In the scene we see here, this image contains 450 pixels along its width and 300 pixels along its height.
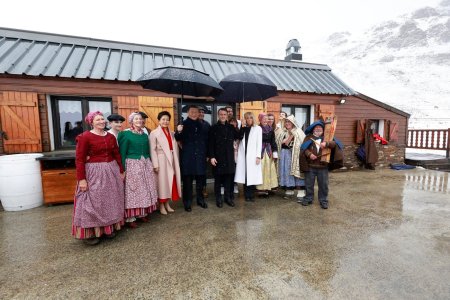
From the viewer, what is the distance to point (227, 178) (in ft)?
12.8

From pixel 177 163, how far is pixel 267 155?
1.71m

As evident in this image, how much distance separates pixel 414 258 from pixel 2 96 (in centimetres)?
740

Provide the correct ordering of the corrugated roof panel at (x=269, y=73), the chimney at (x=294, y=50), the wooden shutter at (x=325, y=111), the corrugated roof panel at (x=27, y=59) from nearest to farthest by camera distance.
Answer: the corrugated roof panel at (x=27, y=59) → the corrugated roof panel at (x=269, y=73) → the wooden shutter at (x=325, y=111) → the chimney at (x=294, y=50)

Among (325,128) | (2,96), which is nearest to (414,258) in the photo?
(325,128)

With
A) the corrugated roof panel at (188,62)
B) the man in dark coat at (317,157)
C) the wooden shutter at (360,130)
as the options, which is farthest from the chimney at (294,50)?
the man in dark coat at (317,157)

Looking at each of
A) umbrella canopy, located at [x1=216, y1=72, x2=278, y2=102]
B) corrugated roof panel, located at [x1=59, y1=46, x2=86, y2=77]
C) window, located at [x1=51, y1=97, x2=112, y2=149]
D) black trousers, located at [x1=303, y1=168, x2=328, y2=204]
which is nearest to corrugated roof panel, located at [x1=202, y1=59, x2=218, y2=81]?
umbrella canopy, located at [x1=216, y1=72, x2=278, y2=102]

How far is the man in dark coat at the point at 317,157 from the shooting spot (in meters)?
3.72

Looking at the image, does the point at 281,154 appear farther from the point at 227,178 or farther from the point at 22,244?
the point at 22,244

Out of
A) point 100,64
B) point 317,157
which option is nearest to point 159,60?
point 100,64

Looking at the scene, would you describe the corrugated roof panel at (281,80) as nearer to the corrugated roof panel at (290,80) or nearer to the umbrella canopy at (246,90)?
the corrugated roof panel at (290,80)

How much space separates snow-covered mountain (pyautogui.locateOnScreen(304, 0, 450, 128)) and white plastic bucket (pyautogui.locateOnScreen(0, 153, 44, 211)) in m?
29.1

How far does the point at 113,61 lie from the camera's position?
18.9 feet

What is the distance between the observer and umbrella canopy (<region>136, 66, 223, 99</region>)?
115 inches

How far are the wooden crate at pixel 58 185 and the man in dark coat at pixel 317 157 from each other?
4329 millimetres
